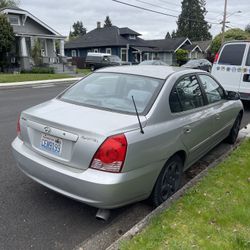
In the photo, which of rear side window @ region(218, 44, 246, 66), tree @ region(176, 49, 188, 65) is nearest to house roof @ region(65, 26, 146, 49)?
tree @ region(176, 49, 188, 65)

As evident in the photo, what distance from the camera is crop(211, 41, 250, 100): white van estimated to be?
28.0ft

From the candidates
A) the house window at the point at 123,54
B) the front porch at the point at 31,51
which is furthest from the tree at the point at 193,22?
the front porch at the point at 31,51

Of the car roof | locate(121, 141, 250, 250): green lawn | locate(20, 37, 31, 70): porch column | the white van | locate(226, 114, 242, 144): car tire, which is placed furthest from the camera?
locate(20, 37, 31, 70): porch column

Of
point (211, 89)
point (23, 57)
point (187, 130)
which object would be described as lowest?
point (23, 57)

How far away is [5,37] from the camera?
24.4 meters

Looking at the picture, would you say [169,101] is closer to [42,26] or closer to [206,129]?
[206,129]

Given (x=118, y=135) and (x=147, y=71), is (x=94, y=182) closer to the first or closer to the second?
(x=118, y=135)

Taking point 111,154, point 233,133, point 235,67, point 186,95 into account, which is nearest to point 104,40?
point 235,67

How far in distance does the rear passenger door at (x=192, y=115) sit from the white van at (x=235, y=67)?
193 inches

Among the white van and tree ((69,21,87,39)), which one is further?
tree ((69,21,87,39))

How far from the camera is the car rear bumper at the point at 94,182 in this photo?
105 inches

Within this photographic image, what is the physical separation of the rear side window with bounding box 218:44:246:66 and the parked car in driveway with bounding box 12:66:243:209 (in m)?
5.13

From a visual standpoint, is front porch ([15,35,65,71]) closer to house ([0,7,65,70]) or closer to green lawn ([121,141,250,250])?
house ([0,7,65,70])

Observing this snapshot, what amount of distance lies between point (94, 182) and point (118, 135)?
47 cm
